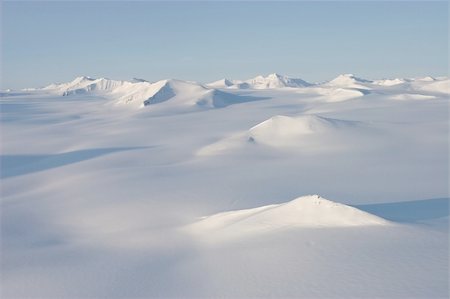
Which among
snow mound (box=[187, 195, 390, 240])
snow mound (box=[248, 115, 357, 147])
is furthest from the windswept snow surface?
snow mound (box=[248, 115, 357, 147])

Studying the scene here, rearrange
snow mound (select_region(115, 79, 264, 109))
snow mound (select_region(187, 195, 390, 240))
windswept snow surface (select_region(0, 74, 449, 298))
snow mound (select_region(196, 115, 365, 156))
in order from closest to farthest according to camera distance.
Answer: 1. windswept snow surface (select_region(0, 74, 449, 298))
2. snow mound (select_region(187, 195, 390, 240))
3. snow mound (select_region(196, 115, 365, 156))
4. snow mound (select_region(115, 79, 264, 109))

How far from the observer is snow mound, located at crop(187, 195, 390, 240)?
754 inches

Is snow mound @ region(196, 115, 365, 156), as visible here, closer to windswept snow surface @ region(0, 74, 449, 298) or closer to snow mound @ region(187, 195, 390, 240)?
windswept snow surface @ region(0, 74, 449, 298)

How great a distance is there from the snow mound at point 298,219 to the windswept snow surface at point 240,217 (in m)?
0.08

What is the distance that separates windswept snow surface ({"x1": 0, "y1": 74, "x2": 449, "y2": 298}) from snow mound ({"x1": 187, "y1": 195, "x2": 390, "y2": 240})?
8 centimetres

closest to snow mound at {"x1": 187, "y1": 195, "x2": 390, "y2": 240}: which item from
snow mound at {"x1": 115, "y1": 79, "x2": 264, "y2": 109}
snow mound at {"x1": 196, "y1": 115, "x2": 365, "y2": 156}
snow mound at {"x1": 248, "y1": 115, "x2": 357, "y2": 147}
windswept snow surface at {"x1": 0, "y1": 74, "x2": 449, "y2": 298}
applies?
windswept snow surface at {"x1": 0, "y1": 74, "x2": 449, "y2": 298}

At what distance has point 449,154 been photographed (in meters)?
41.3

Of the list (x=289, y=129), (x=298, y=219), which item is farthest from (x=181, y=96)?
(x=298, y=219)

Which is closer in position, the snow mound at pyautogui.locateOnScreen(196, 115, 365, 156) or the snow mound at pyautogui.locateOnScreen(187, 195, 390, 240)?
the snow mound at pyautogui.locateOnScreen(187, 195, 390, 240)

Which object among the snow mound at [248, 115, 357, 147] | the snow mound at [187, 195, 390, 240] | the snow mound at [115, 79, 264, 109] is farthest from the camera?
the snow mound at [115, 79, 264, 109]

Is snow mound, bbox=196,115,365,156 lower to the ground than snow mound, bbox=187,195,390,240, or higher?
lower

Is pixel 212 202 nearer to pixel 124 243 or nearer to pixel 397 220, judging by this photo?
pixel 124 243

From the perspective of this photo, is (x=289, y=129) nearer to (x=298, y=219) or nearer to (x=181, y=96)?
(x=298, y=219)

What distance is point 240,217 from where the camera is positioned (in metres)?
22.3
